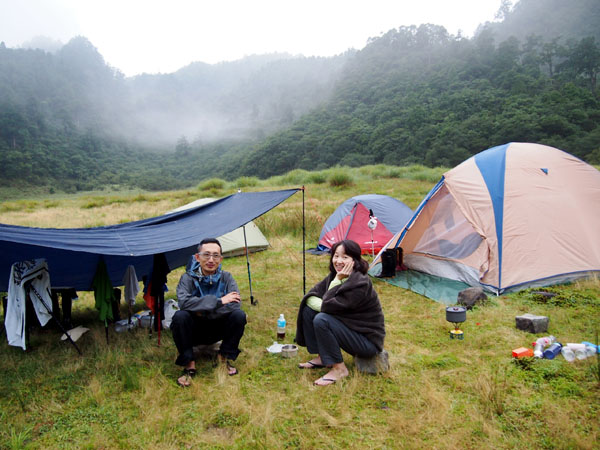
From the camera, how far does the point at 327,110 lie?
43.6 meters

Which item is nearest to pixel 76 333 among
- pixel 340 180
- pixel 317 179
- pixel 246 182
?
pixel 340 180

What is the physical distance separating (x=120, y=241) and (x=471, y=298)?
3439 mm

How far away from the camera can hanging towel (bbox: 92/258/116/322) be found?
3.29m

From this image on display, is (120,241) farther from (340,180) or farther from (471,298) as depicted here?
(340,180)

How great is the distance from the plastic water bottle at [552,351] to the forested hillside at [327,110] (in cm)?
2145

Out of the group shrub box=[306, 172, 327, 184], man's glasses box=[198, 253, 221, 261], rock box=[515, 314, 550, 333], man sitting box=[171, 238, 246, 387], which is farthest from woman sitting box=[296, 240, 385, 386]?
shrub box=[306, 172, 327, 184]

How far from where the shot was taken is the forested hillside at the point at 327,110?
25.9m

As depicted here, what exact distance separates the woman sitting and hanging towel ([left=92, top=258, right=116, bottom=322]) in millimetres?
1826

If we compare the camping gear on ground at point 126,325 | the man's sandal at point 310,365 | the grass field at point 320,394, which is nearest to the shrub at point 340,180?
the grass field at point 320,394

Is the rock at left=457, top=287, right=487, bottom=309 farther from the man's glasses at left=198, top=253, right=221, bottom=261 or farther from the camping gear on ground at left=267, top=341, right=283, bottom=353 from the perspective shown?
the man's glasses at left=198, top=253, right=221, bottom=261

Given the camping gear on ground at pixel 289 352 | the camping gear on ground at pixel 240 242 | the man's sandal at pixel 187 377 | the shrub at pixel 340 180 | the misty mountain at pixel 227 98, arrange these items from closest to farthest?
the man's sandal at pixel 187 377 → the camping gear on ground at pixel 289 352 → the camping gear on ground at pixel 240 242 → the shrub at pixel 340 180 → the misty mountain at pixel 227 98

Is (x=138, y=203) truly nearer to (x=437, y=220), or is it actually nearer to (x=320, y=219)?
(x=320, y=219)

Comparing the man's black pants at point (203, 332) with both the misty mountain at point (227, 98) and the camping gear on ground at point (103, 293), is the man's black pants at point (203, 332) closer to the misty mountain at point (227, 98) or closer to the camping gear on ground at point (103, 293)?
the camping gear on ground at point (103, 293)

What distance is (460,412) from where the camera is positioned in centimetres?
225
